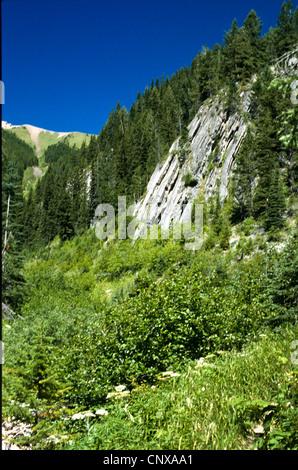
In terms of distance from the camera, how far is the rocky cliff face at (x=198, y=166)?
111ft

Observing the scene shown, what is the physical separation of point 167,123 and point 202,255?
34.0 m

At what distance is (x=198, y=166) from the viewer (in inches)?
1437

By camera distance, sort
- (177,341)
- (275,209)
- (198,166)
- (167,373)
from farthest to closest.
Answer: (198,166) < (275,209) < (177,341) < (167,373)

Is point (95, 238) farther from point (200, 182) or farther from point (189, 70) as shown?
point (189, 70)

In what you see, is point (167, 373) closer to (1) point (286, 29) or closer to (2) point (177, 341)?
(2) point (177, 341)

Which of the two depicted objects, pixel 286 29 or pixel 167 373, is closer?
pixel 167 373

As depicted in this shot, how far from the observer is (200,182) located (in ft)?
116

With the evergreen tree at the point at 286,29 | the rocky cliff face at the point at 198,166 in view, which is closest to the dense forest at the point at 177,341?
the rocky cliff face at the point at 198,166

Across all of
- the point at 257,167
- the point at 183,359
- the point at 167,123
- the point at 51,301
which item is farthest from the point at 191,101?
the point at 183,359

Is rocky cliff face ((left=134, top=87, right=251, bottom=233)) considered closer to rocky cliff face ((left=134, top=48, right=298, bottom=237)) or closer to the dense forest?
rocky cliff face ((left=134, top=48, right=298, bottom=237))

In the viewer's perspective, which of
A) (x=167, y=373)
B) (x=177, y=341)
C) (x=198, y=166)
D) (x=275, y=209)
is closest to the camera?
(x=167, y=373)

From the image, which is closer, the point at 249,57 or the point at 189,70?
the point at 249,57

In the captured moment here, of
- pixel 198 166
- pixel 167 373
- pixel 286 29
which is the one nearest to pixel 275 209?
pixel 198 166
